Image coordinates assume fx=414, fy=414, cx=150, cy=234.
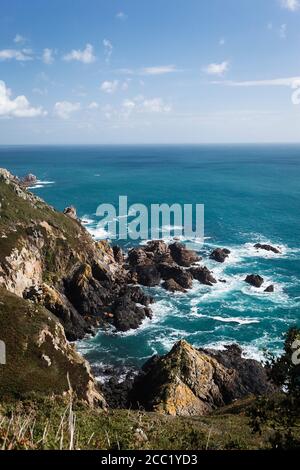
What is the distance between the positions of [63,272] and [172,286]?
19884mm

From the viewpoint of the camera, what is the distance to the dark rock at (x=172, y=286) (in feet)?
249

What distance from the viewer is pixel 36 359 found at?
43.2 m

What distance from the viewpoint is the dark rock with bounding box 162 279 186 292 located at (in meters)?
75.8

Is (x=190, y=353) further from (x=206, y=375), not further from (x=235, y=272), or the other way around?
(x=235, y=272)

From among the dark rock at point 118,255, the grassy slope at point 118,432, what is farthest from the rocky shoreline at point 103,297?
the grassy slope at point 118,432

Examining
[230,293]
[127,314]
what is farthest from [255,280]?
[127,314]

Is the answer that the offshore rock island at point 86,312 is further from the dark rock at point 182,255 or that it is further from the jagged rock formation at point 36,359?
the dark rock at point 182,255

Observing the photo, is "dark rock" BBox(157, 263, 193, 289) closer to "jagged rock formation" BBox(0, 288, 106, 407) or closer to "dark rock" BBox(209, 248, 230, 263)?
"dark rock" BBox(209, 248, 230, 263)

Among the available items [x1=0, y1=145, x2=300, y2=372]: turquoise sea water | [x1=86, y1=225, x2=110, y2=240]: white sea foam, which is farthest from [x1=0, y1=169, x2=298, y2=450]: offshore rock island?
[x1=86, y1=225, x2=110, y2=240]: white sea foam

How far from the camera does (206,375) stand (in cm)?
4747

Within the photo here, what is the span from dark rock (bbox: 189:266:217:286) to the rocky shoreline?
0.20 m

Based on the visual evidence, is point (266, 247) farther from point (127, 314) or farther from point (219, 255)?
point (127, 314)

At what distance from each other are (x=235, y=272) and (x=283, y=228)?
3724cm
